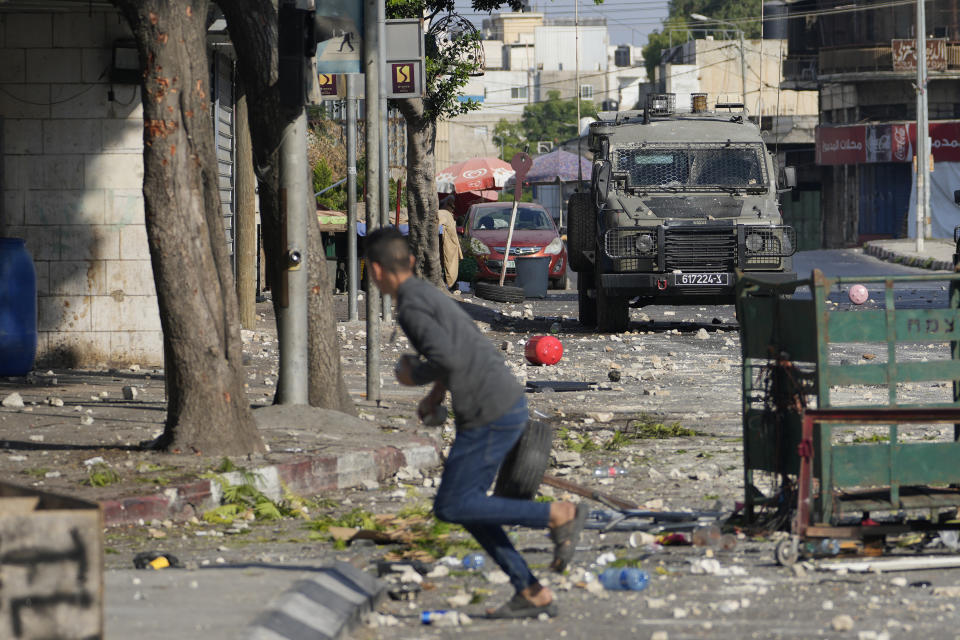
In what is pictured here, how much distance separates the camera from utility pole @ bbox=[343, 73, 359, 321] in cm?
1514

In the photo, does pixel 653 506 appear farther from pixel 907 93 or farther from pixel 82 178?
pixel 907 93

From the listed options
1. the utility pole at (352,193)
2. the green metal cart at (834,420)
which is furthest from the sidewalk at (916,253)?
the green metal cart at (834,420)

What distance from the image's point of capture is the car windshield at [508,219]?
3062cm

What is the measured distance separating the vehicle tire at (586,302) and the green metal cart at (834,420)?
44.3 feet

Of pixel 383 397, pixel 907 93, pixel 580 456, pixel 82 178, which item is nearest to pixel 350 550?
pixel 580 456

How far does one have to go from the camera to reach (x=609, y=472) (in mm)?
9141

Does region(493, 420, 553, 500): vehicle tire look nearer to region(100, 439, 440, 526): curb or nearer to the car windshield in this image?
region(100, 439, 440, 526): curb

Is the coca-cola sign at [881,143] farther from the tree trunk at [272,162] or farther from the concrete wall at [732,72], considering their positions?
the tree trunk at [272,162]

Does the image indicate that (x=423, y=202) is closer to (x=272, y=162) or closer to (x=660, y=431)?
(x=660, y=431)

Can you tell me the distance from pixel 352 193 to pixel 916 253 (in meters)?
29.9

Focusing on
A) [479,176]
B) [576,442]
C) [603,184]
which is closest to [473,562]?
[576,442]

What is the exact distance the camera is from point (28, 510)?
14.8ft

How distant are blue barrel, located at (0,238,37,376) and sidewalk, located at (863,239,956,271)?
1022 inches

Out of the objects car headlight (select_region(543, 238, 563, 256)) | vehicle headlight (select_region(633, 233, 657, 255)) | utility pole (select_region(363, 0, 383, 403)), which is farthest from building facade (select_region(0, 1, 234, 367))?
car headlight (select_region(543, 238, 563, 256))
